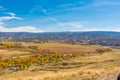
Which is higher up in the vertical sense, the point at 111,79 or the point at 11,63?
the point at 111,79

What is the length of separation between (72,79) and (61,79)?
1765 mm

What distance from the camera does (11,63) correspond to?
105m

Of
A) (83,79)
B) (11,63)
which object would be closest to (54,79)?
(83,79)

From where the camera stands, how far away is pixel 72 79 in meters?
32.7

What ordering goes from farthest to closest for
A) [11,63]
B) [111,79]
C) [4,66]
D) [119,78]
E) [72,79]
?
[11,63], [4,66], [72,79], [111,79], [119,78]

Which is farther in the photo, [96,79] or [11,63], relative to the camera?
[11,63]

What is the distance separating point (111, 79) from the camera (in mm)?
29703

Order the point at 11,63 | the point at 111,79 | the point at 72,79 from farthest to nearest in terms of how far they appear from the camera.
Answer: the point at 11,63
the point at 72,79
the point at 111,79

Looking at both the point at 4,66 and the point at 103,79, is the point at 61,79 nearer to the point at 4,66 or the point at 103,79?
the point at 103,79

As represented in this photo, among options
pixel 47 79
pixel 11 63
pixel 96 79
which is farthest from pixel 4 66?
pixel 96 79

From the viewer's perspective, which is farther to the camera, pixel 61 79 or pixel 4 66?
pixel 4 66

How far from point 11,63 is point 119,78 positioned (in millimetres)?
84529

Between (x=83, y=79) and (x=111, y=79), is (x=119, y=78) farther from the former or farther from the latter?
(x=83, y=79)

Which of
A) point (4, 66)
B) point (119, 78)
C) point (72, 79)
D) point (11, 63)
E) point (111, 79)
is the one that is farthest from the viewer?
Result: point (11, 63)
